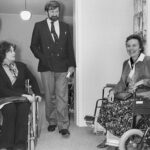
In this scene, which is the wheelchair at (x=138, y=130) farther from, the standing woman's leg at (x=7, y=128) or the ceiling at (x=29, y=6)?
the ceiling at (x=29, y=6)

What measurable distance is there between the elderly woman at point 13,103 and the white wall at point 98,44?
90 centimetres

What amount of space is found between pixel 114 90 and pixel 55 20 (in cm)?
106

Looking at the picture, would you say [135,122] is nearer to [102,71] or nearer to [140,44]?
[140,44]

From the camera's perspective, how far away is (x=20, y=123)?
8.65 feet

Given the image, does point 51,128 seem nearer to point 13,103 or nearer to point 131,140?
point 13,103

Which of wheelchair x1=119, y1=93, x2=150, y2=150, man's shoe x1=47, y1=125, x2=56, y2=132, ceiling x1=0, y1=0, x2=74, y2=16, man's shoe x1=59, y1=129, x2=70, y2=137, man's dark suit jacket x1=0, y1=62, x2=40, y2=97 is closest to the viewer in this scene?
wheelchair x1=119, y1=93, x2=150, y2=150

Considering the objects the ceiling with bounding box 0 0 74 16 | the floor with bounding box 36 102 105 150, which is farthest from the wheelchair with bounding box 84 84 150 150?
the ceiling with bounding box 0 0 74 16

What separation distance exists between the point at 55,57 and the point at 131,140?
1368 mm

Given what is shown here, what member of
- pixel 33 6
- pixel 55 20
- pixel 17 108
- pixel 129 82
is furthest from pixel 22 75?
pixel 33 6

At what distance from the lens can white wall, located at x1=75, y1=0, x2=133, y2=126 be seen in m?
3.56

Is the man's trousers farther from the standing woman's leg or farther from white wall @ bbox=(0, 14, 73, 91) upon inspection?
white wall @ bbox=(0, 14, 73, 91)

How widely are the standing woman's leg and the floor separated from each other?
0.33 m

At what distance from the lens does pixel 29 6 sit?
639 centimetres

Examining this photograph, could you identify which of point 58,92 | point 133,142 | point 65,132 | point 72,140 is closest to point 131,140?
point 133,142
